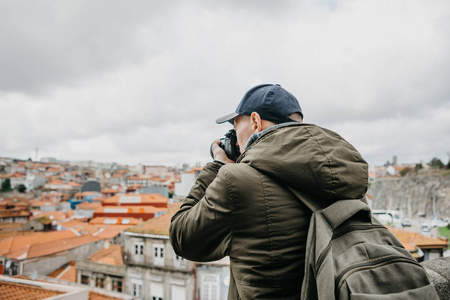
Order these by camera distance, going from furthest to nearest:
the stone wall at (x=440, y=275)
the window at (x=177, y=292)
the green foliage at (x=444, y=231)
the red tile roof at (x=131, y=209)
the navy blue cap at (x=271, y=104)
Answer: the red tile roof at (x=131, y=209) < the green foliage at (x=444, y=231) < the window at (x=177, y=292) < the stone wall at (x=440, y=275) < the navy blue cap at (x=271, y=104)

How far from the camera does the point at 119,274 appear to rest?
17219 millimetres

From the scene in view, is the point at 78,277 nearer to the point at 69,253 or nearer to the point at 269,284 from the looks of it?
the point at 69,253

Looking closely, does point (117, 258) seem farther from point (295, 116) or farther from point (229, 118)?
point (295, 116)

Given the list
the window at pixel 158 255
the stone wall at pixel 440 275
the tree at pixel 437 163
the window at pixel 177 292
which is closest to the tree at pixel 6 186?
the window at pixel 158 255

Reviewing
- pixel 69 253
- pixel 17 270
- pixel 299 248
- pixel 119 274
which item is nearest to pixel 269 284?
pixel 299 248

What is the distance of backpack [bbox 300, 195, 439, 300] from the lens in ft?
2.96

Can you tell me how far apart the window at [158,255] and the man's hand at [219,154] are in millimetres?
14210

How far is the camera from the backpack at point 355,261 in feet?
2.96

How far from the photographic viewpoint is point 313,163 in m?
1.04

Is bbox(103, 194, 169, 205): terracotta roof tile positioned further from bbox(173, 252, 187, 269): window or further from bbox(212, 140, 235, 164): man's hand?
bbox(212, 140, 235, 164): man's hand

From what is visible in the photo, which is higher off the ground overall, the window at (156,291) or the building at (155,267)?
the building at (155,267)

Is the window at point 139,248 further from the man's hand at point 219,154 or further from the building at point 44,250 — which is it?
the man's hand at point 219,154

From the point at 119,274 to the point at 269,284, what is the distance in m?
18.6

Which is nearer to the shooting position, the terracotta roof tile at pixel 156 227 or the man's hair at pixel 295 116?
the man's hair at pixel 295 116
